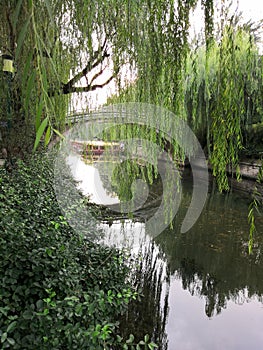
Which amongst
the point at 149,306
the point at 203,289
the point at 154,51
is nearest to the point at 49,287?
the point at 154,51

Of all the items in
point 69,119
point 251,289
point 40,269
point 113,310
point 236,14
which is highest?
point 236,14

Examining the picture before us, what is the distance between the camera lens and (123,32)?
91 cm

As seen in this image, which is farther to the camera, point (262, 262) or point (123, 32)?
point (262, 262)

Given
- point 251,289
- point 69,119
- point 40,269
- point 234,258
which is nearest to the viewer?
point 40,269

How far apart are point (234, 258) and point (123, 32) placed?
273cm

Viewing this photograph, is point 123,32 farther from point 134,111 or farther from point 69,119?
point 69,119

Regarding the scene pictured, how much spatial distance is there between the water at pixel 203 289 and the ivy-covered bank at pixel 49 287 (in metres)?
0.57

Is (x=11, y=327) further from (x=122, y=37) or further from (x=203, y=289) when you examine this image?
(x=203, y=289)

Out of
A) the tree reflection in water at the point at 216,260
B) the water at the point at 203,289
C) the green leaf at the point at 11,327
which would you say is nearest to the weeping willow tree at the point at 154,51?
the green leaf at the point at 11,327

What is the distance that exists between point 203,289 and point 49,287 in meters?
1.76

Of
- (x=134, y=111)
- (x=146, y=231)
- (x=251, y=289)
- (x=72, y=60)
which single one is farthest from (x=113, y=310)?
(x=146, y=231)

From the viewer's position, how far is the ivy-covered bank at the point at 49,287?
98 cm

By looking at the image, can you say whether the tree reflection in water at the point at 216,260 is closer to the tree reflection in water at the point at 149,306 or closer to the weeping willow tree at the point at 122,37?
the tree reflection in water at the point at 149,306

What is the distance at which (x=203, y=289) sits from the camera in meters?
2.55
